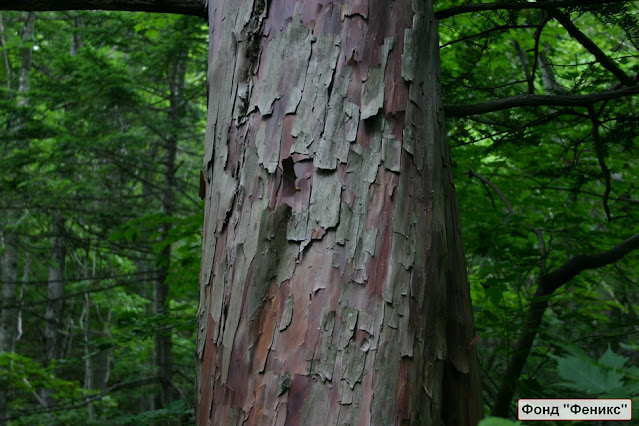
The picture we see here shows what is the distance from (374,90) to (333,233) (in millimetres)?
370

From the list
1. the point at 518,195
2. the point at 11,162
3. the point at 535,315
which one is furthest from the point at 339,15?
Result: the point at 11,162

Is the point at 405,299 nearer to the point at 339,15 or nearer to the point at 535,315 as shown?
the point at 339,15

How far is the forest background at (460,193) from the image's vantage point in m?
2.50

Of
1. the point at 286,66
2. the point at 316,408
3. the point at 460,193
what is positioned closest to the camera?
the point at 316,408

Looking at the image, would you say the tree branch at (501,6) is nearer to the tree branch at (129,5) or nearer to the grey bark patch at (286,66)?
the grey bark patch at (286,66)

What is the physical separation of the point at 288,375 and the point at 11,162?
26.2 ft

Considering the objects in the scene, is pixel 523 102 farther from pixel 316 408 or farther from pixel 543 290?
pixel 316 408

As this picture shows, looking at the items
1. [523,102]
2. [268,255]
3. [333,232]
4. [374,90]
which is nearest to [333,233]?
[333,232]

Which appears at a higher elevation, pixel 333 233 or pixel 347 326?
→ pixel 333 233

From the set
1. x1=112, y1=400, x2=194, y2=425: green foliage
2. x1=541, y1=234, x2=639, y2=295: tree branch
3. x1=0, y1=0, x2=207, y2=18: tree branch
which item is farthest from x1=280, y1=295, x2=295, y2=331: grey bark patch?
x1=541, y1=234, x2=639, y2=295: tree branch

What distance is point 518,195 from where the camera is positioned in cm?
442

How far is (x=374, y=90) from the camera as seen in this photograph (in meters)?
1.27

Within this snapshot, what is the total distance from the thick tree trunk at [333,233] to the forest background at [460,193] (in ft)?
1.09

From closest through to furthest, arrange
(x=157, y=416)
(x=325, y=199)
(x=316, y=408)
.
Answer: (x=316, y=408)
(x=325, y=199)
(x=157, y=416)
